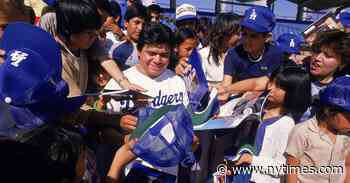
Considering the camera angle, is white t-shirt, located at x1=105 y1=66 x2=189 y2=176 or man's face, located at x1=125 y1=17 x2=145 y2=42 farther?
man's face, located at x1=125 y1=17 x2=145 y2=42

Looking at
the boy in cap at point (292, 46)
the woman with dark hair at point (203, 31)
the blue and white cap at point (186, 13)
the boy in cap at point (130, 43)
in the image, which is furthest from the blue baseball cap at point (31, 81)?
the boy in cap at point (292, 46)

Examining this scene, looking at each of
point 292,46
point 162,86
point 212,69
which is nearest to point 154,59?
point 162,86

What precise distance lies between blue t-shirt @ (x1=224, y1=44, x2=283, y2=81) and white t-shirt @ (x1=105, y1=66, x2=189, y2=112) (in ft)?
2.57

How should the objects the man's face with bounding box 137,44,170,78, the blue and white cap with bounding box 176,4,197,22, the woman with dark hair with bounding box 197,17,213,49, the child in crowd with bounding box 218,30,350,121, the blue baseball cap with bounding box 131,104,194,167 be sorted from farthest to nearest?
the blue and white cap with bounding box 176,4,197,22 < the woman with dark hair with bounding box 197,17,213,49 < the child in crowd with bounding box 218,30,350,121 < the man's face with bounding box 137,44,170,78 < the blue baseball cap with bounding box 131,104,194,167

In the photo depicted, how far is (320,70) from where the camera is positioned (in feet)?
9.94

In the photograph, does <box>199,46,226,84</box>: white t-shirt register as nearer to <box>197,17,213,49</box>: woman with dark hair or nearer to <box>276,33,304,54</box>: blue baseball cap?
<box>197,17,213,49</box>: woman with dark hair

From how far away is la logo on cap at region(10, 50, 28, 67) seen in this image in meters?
1.32

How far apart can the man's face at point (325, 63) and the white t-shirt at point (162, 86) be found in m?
0.96

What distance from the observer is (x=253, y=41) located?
344 cm

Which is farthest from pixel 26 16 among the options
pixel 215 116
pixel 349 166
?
pixel 349 166

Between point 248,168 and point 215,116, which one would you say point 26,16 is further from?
point 248,168

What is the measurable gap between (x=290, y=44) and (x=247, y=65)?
1517mm

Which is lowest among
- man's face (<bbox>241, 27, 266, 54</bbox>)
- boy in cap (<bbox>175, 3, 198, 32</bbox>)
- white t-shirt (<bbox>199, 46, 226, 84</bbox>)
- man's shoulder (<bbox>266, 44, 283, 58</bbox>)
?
white t-shirt (<bbox>199, 46, 226, 84</bbox>)

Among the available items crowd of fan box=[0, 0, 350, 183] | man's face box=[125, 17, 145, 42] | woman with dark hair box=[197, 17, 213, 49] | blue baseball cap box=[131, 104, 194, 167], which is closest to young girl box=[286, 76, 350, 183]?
crowd of fan box=[0, 0, 350, 183]
